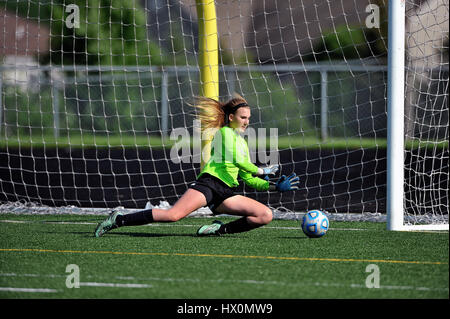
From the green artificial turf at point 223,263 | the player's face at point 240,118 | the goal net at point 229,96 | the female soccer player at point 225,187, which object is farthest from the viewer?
the goal net at point 229,96

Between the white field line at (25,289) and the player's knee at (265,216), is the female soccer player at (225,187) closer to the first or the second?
the player's knee at (265,216)

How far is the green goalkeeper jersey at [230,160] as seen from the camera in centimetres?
689

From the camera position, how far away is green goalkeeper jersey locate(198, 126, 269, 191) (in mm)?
6891

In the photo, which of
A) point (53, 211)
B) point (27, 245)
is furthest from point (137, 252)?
point (53, 211)

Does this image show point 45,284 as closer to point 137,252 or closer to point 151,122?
point 137,252

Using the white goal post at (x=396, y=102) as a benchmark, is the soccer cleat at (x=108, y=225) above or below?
below

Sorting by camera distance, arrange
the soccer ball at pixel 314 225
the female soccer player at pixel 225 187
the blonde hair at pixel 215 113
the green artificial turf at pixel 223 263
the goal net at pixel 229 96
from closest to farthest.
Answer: the green artificial turf at pixel 223 263 → the female soccer player at pixel 225 187 → the soccer ball at pixel 314 225 → the blonde hair at pixel 215 113 → the goal net at pixel 229 96

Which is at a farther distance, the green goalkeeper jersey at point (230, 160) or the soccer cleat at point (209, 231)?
the soccer cleat at point (209, 231)

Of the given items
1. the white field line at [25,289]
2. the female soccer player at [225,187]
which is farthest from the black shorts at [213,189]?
the white field line at [25,289]

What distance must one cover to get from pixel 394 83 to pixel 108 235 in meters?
3.12

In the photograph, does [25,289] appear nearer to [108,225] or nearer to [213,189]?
[108,225]

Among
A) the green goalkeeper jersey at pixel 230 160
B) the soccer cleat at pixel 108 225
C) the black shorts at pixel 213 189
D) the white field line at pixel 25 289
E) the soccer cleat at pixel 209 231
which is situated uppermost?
the green goalkeeper jersey at pixel 230 160

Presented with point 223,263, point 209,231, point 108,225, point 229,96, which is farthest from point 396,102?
point 229,96

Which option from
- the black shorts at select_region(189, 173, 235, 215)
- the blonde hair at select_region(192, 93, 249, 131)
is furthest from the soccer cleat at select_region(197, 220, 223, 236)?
the blonde hair at select_region(192, 93, 249, 131)
